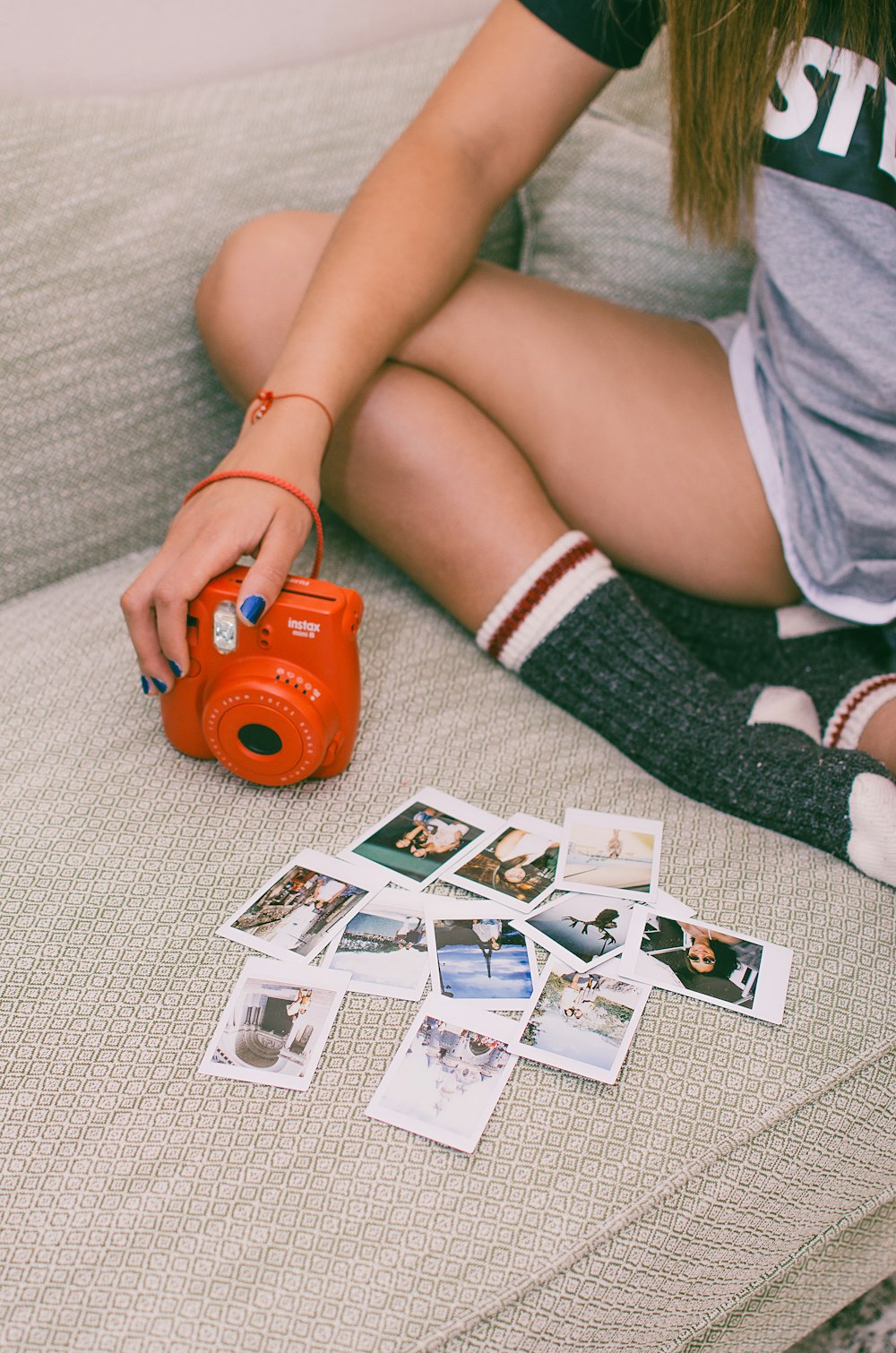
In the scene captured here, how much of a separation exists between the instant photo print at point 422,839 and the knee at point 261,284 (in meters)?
0.49

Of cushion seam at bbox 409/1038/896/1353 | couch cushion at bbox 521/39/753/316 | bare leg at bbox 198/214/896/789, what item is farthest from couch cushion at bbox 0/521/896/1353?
couch cushion at bbox 521/39/753/316

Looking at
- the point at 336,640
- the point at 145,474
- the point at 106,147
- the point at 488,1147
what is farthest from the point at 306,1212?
the point at 106,147

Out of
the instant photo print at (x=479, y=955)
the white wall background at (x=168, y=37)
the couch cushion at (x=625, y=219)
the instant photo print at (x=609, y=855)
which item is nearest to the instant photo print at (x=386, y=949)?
the instant photo print at (x=479, y=955)

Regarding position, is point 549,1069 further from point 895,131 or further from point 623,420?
point 895,131

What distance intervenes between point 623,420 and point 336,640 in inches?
16.0

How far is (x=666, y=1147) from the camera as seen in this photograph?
61 centimetres

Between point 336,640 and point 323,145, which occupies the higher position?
point 323,145

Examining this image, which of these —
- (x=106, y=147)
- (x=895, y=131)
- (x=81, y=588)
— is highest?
(x=895, y=131)

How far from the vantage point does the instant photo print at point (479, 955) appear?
673 millimetres

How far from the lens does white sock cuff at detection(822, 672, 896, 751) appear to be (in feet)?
3.02

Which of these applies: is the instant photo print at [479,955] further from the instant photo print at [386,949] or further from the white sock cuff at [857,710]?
the white sock cuff at [857,710]

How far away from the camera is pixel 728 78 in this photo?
0.85m

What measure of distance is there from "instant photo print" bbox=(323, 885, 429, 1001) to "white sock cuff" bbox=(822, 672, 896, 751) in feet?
1.40

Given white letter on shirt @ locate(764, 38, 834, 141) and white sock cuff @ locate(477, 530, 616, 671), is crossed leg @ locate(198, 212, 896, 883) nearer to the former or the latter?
white sock cuff @ locate(477, 530, 616, 671)
